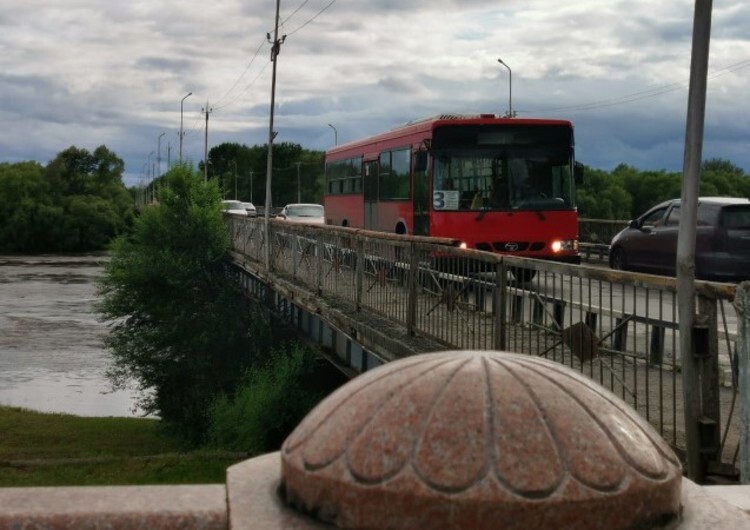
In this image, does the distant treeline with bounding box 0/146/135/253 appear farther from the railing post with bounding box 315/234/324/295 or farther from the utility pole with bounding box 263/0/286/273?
the railing post with bounding box 315/234/324/295

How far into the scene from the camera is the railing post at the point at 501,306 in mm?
10672

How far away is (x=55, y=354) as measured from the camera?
1860 inches

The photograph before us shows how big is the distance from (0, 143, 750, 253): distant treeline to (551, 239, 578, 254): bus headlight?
198ft

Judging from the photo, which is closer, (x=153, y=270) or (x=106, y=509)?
(x=106, y=509)

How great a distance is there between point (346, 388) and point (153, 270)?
37718 millimetres

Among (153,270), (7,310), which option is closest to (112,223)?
(7,310)

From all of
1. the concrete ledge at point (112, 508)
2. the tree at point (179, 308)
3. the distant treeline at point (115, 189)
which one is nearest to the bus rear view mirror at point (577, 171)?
the tree at point (179, 308)

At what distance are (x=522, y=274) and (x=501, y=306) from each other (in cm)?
63

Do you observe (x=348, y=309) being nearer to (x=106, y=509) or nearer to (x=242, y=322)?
(x=106, y=509)

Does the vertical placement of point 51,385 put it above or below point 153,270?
below

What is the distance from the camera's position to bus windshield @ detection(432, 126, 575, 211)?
2095cm

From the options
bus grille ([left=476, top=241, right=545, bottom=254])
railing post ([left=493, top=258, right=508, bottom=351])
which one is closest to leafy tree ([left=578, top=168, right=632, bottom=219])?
bus grille ([left=476, top=241, right=545, bottom=254])

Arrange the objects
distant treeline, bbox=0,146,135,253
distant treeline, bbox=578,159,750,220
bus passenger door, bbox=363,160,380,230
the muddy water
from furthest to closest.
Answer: distant treeline, bbox=0,146,135,253 → distant treeline, bbox=578,159,750,220 → the muddy water → bus passenger door, bbox=363,160,380,230

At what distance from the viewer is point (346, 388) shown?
3869 millimetres
